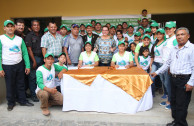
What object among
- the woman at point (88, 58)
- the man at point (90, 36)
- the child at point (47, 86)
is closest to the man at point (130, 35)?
the man at point (90, 36)

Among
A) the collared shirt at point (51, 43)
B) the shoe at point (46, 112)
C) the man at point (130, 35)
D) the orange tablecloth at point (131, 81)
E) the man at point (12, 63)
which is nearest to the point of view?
the orange tablecloth at point (131, 81)

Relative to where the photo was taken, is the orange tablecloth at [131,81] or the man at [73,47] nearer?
the orange tablecloth at [131,81]

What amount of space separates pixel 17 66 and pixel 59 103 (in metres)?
1.16

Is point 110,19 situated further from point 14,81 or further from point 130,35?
point 14,81

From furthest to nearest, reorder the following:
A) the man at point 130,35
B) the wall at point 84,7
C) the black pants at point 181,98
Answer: the wall at point 84,7 → the man at point 130,35 → the black pants at point 181,98

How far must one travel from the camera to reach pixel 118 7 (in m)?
6.85

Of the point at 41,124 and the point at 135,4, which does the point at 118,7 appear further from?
the point at 41,124

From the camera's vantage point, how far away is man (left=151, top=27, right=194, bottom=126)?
2467 mm

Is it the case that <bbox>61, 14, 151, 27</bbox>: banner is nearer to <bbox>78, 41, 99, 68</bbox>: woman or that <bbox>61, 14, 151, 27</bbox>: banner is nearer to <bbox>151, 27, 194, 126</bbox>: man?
<bbox>78, 41, 99, 68</bbox>: woman

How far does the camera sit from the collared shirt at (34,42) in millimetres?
3854

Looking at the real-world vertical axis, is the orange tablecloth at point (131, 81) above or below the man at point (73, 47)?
below

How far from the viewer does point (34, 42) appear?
12.8ft

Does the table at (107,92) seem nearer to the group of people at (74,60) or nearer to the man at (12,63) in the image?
the group of people at (74,60)

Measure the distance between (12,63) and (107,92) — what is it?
6.56ft
